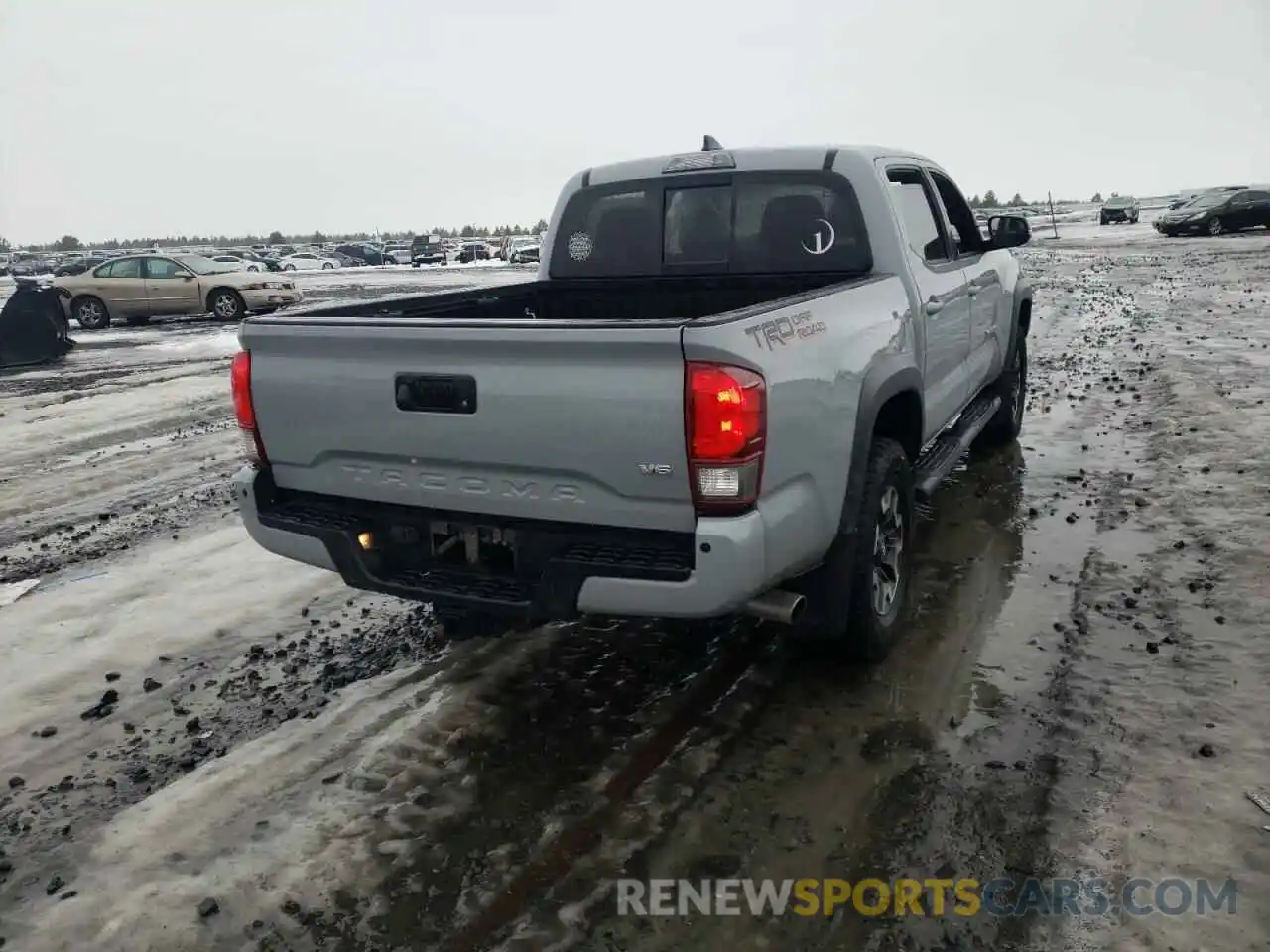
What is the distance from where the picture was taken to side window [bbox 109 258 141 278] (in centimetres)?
2122

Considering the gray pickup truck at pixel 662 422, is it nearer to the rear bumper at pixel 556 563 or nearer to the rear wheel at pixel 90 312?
the rear bumper at pixel 556 563

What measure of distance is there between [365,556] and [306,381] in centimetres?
69

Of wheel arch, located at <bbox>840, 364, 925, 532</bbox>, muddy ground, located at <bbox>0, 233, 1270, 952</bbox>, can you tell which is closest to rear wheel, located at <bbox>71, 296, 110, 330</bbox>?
muddy ground, located at <bbox>0, 233, 1270, 952</bbox>

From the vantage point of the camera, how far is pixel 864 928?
259 centimetres

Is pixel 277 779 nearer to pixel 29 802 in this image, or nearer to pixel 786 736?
pixel 29 802

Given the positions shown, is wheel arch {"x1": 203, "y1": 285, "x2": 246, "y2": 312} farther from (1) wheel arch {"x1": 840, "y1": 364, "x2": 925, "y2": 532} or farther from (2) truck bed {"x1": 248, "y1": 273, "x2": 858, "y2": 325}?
(1) wheel arch {"x1": 840, "y1": 364, "x2": 925, "y2": 532}

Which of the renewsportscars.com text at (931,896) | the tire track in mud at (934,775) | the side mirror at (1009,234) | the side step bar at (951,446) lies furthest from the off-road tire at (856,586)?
the side mirror at (1009,234)

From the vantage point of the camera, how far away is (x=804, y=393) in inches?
128

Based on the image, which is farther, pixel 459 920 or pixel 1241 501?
pixel 1241 501

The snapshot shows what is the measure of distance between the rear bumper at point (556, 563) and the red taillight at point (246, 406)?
97 mm

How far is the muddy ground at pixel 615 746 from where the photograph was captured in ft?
9.00

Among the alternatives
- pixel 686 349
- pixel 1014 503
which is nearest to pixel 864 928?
pixel 686 349

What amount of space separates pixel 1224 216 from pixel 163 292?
36985 mm

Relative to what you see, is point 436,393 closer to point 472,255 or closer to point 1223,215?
point 1223,215
